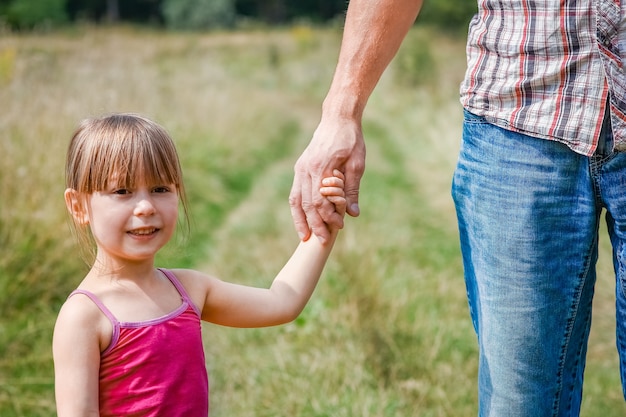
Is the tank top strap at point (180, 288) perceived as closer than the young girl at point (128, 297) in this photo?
No

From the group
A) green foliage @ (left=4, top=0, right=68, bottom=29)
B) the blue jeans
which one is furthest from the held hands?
green foliage @ (left=4, top=0, right=68, bottom=29)

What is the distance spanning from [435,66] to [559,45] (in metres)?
14.0

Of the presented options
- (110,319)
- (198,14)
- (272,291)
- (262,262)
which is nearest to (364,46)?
(272,291)

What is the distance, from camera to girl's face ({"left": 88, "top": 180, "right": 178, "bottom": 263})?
1699 mm

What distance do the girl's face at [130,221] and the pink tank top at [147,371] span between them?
0.12m

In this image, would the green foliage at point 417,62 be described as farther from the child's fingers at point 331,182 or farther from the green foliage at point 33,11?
the child's fingers at point 331,182

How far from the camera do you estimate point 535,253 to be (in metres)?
1.75

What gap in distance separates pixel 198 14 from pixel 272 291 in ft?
94.2

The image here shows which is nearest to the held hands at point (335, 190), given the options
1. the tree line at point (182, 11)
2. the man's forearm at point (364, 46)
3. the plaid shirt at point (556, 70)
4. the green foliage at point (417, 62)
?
the man's forearm at point (364, 46)

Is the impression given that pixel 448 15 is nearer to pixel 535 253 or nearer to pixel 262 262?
pixel 262 262

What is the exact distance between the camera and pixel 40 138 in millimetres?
5090

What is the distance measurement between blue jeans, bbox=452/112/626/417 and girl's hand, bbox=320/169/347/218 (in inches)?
11.0

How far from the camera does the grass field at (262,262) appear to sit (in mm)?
3389

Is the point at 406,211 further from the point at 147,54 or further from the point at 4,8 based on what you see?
the point at 4,8
